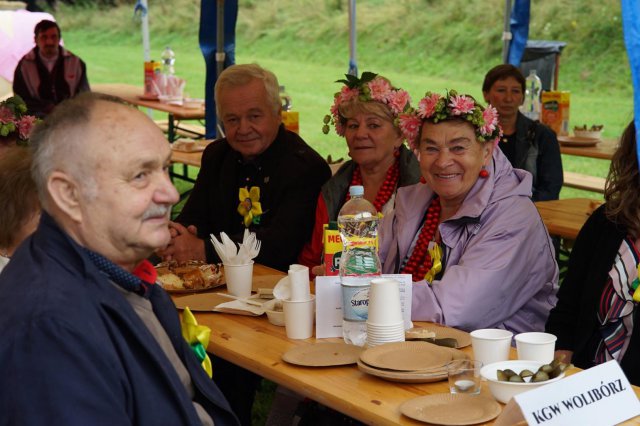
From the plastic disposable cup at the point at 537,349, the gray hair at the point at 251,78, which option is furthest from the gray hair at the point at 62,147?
the gray hair at the point at 251,78

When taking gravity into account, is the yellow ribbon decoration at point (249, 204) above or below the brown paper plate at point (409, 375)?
above

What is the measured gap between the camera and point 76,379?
5.65ft

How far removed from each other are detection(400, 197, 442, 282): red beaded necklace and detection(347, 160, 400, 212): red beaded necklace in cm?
47

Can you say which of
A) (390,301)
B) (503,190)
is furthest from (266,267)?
(390,301)

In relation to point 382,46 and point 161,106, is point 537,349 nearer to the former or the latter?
point 161,106

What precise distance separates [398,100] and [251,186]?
847mm

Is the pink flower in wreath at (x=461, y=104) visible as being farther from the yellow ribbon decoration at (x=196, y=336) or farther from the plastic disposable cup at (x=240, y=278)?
the yellow ribbon decoration at (x=196, y=336)

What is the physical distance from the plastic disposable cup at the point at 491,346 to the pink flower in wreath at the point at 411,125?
1214 millimetres

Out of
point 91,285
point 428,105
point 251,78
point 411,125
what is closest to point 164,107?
point 251,78

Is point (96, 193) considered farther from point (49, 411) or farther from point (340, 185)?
point (340, 185)

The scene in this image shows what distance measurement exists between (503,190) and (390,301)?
978mm

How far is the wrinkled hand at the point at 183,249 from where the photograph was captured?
4.12m

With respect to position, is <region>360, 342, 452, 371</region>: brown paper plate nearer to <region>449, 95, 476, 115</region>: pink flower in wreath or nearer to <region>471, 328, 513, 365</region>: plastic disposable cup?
<region>471, 328, 513, 365</region>: plastic disposable cup

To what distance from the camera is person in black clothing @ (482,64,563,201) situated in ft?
20.8
